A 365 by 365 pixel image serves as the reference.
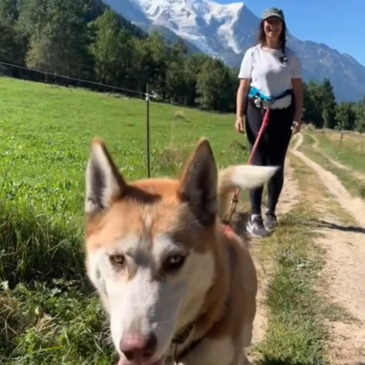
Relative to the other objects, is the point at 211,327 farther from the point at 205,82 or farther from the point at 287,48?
the point at 205,82

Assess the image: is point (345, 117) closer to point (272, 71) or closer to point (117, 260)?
point (272, 71)

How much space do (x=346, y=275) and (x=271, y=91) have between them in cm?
237

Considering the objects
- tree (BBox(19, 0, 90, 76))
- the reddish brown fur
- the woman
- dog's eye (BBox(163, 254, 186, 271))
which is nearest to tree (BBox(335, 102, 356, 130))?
tree (BBox(19, 0, 90, 76))

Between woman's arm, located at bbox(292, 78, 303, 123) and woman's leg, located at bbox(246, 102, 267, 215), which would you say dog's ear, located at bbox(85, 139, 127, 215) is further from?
woman's arm, located at bbox(292, 78, 303, 123)

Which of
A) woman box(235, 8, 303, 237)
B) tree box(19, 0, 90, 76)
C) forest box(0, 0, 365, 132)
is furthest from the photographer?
tree box(19, 0, 90, 76)

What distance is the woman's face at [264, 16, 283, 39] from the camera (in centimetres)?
663

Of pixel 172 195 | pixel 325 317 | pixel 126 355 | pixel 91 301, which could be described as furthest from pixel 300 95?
pixel 126 355

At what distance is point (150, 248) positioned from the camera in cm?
265

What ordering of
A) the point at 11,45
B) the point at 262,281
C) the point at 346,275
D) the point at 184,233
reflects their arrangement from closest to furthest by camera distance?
the point at 184,233
the point at 262,281
the point at 346,275
the point at 11,45

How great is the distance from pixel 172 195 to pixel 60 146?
13.0m

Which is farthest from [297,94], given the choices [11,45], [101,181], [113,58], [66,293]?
[11,45]

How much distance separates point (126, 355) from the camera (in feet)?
7.92

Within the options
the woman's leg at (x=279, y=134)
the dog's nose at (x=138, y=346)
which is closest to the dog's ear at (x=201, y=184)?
the dog's nose at (x=138, y=346)

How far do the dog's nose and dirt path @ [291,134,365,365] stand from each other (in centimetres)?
227
